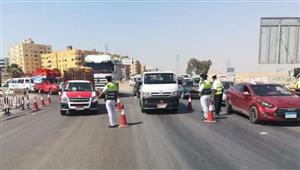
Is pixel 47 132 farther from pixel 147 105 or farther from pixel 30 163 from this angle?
pixel 147 105

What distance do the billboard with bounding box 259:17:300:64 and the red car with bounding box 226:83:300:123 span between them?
4.55m

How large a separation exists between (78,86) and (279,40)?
11403mm

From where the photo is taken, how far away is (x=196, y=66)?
119875 mm

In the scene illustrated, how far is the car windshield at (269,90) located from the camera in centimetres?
1149

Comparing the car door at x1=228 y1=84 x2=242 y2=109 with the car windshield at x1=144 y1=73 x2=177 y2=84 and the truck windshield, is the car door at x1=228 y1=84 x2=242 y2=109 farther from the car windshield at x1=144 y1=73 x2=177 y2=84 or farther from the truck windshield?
the truck windshield

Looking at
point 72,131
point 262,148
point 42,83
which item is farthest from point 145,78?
point 42,83

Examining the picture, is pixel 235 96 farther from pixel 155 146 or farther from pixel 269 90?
pixel 155 146

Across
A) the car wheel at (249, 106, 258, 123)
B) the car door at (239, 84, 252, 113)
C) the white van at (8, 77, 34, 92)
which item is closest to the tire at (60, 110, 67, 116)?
the car door at (239, 84, 252, 113)

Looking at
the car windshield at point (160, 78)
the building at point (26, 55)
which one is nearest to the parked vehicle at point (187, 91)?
the car windshield at point (160, 78)

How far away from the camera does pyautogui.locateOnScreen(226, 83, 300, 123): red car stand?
400 inches

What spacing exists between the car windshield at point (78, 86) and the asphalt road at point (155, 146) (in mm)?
4141

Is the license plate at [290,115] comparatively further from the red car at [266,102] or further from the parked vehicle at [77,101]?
the parked vehicle at [77,101]

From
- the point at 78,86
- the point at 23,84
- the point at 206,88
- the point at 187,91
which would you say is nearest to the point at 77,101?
the point at 78,86

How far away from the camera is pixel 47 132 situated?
10.2m
